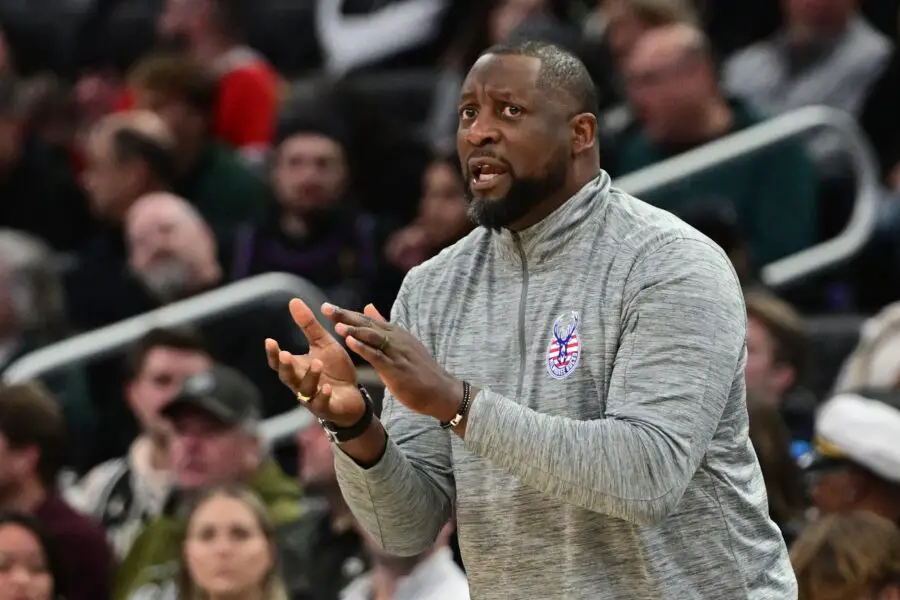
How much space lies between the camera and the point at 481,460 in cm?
312

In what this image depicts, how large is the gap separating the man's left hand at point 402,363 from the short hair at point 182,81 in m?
5.07

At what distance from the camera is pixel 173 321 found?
6590 mm

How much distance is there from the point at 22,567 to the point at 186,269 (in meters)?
1.81

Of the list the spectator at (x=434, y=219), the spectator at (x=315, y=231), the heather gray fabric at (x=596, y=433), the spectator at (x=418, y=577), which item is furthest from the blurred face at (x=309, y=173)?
the heather gray fabric at (x=596, y=433)

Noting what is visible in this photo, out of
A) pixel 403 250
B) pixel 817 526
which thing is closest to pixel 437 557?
pixel 817 526

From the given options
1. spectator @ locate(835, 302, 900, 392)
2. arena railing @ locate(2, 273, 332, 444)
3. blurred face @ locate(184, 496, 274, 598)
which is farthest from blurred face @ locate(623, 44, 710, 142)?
blurred face @ locate(184, 496, 274, 598)

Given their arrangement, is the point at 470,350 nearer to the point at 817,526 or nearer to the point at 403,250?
the point at 817,526

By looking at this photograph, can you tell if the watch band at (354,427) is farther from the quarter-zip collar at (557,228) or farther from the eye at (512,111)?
the eye at (512,111)

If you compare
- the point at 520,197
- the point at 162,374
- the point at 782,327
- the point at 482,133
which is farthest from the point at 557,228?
the point at 162,374

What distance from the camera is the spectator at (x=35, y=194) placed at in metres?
8.14

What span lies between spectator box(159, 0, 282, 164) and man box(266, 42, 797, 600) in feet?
16.3

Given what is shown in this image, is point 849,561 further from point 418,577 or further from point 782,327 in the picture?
point 782,327

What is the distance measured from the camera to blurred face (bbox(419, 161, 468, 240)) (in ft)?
22.1

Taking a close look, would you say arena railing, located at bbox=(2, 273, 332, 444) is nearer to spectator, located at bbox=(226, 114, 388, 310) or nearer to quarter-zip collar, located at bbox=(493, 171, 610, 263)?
spectator, located at bbox=(226, 114, 388, 310)
